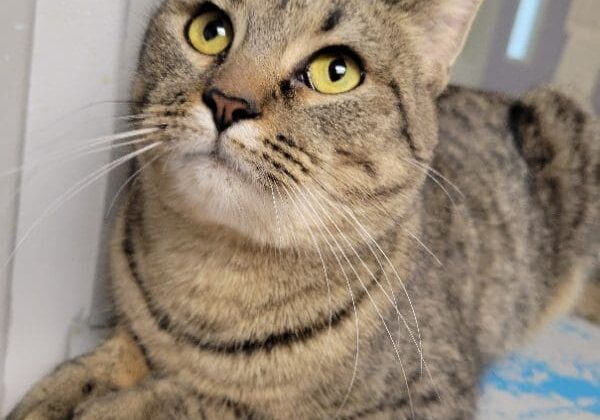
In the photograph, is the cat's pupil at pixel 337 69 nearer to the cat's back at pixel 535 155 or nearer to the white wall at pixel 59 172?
the white wall at pixel 59 172

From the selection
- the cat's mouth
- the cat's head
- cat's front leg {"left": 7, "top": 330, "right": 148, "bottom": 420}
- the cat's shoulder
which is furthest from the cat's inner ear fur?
cat's front leg {"left": 7, "top": 330, "right": 148, "bottom": 420}

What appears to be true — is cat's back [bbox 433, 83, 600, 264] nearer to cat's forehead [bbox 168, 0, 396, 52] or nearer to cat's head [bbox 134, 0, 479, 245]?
cat's head [bbox 134, 0, 479, 245]

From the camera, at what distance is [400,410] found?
122cm

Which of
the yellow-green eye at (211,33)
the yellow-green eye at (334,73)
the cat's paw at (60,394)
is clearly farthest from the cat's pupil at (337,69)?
the cat's paw at (60,394)

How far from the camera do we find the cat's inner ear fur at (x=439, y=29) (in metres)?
1.16

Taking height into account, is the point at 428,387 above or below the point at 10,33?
below

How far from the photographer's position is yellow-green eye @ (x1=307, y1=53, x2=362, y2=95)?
→ 107cm

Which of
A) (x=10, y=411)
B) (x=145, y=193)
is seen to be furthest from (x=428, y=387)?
(x=10, y=411)

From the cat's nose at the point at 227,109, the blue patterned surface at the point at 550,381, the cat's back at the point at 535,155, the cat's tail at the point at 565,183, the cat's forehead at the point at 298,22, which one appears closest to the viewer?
the cat's nose at the point at 227,109

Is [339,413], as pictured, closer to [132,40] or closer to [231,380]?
[231,380]

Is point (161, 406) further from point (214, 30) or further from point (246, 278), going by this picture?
point (214, 30)

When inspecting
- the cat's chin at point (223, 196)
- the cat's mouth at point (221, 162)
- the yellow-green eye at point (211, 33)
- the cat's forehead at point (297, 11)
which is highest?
the cat's forehead at point (297, 11)

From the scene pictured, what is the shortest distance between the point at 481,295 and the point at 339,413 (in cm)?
55

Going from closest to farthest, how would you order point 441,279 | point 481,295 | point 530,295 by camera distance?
point 441,279 < point 481,295 < point 530,295
